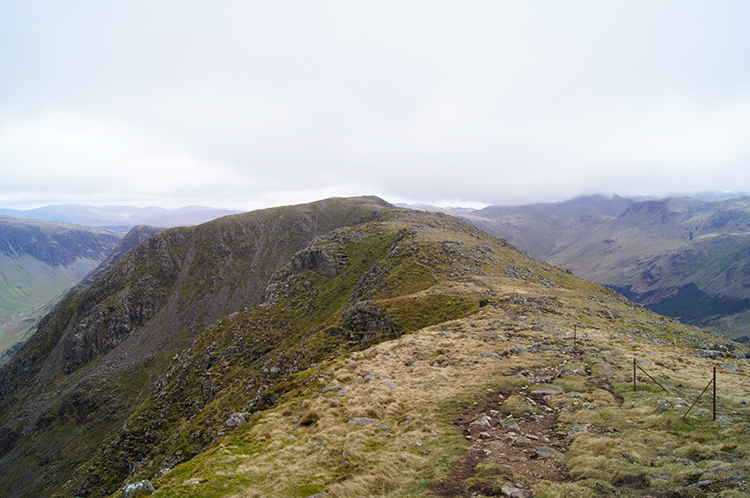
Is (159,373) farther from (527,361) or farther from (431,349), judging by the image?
(527,361)

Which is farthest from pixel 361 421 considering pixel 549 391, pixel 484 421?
pixel 549 391

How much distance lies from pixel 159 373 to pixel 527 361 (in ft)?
509

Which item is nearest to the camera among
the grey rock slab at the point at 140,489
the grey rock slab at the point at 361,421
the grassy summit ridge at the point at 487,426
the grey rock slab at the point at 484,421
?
the grassy summit ridge at the point at 487,426

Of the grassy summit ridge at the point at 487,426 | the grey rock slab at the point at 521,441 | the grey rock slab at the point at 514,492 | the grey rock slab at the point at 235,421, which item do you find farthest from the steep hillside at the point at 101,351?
the grey rock slab at the point at 514,492

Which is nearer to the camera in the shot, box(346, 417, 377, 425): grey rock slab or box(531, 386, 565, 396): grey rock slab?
box(346, 417, 377, 425): grey rock slab

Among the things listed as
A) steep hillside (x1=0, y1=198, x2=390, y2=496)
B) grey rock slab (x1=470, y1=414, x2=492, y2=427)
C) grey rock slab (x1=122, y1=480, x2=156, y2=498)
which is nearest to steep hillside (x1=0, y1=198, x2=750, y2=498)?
grey rock slab (x1=470, y1=414, x2=492, y2=427)

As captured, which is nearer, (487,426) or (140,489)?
(140,489)

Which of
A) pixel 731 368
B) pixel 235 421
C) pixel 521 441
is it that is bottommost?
pixel 235 421

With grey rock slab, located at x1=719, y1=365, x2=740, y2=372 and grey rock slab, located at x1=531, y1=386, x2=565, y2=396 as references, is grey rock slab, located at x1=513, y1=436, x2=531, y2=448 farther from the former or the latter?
grey rock slab, located at x1=719, y1=365, x2=740, y2=372

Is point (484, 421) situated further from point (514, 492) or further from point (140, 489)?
point (140, 489)

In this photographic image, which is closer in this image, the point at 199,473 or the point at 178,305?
the point at 199,473

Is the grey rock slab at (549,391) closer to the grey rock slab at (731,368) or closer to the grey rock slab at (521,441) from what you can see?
the grey rock slab at (521,441)

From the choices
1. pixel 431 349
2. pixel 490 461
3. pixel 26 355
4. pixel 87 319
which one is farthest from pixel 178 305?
pixel 490 461

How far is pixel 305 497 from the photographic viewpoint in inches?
522
